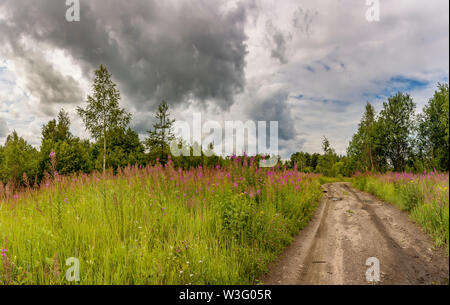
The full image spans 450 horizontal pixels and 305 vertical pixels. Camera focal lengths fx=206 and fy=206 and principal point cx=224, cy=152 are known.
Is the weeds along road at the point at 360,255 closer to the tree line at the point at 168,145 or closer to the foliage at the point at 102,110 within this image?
the tree line at the point at 168,145

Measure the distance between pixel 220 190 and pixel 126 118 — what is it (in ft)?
74.9

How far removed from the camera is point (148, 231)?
3.86m

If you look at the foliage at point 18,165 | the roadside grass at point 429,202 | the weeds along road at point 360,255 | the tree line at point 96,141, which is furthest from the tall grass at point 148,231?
the foliage at point 18,165

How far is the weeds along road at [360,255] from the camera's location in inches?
119

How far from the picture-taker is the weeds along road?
9.95 ft

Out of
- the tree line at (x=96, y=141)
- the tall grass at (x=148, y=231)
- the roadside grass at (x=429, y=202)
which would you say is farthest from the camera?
the tree line at (x=96, y=141)

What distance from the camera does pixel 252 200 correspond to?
5547 mm

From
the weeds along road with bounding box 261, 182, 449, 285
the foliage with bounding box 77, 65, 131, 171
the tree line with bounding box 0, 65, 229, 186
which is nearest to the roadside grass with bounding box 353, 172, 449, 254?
the weeds along road with bounding box 261, 182, 449, 285

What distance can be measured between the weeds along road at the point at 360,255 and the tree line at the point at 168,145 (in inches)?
59.3

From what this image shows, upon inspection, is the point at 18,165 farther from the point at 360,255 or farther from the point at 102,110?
the point at 360,255

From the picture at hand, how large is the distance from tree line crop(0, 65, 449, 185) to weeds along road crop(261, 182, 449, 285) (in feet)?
4.94

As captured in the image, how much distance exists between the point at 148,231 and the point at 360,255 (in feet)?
13.5

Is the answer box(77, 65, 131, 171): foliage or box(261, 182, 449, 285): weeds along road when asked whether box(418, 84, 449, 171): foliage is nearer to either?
box(261, 182, 449, 285): weeds along road
